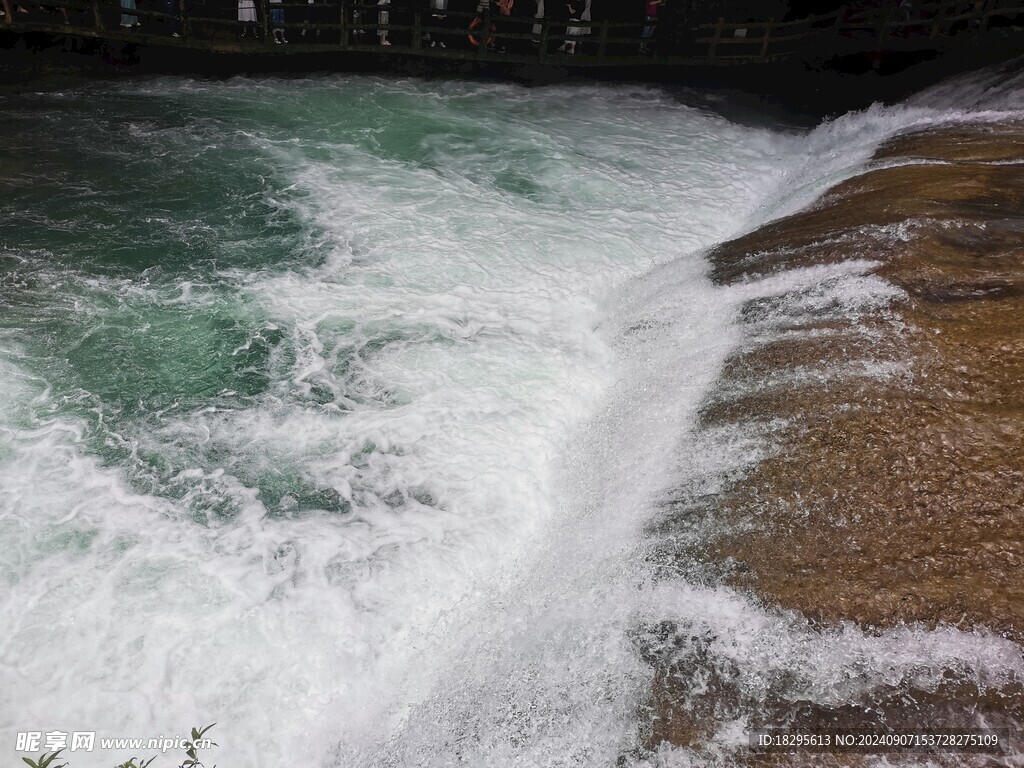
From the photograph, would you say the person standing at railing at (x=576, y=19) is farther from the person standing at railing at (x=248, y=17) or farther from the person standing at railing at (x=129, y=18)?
the person standing at railing at (x=129, y=18)

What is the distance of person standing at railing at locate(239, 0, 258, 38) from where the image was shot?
13131 mm

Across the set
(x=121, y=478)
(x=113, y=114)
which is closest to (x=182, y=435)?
(x=121, y=478)

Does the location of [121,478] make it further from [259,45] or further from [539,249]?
[259,45]

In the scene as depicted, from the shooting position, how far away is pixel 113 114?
1162 cm

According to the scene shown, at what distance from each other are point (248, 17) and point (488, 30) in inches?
189

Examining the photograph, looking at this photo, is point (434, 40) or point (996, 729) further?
point (434, 40)

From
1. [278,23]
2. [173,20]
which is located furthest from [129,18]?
[278,23]

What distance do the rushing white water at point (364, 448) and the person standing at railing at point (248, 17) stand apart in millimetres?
4108

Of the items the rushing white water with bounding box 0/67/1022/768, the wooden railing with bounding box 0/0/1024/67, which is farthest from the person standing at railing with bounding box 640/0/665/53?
the rushing white water with bounding box 0/67/1022/768

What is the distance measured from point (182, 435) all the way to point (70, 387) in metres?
1.29

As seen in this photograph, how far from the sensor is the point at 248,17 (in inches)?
532

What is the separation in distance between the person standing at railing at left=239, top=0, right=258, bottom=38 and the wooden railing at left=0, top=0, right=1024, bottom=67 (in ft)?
0.24

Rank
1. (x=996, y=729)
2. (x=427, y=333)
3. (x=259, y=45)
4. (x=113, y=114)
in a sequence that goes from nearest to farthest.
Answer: (x=996, y=729) → (x=427, y=333) → (x=113, y=114) → (x=259, y=45)

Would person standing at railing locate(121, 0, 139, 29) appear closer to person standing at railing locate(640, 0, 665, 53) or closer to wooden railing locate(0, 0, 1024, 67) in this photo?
wooden railing locate(0, 0, 1024, 67)
